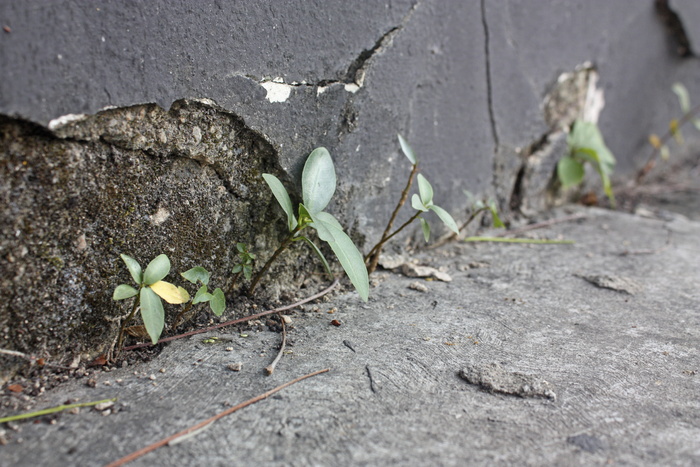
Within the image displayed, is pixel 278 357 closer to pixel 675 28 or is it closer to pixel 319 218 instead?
pixel 319 218

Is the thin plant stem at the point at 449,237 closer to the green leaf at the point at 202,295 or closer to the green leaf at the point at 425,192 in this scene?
the green leaf at the point at 425,192

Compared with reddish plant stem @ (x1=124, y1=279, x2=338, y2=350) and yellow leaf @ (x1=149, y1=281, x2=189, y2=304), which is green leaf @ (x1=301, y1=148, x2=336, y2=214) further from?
yellow leaf @ (x1=149, y1=281, x2=189, y2=304)

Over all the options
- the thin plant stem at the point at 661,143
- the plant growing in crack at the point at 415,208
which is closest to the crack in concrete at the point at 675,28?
the thin plant stem at the point at 661,143

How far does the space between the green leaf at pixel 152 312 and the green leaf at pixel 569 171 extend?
1807 mm

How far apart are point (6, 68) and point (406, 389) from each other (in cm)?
90

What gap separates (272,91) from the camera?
1.39 m

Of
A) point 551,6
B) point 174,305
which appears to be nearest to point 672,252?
point 551,6

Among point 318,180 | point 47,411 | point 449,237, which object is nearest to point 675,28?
point 449,237

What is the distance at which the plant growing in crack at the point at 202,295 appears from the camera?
1.25 metres

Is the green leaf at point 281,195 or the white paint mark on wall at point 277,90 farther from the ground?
the white paint mark on wall at point 277,90

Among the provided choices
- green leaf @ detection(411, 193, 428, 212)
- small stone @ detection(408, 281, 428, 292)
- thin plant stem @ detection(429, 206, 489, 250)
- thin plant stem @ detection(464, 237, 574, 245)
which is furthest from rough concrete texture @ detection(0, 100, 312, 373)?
thin plant stem @ detection(464, 237, 574, 245)

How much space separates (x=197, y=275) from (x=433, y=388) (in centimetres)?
54

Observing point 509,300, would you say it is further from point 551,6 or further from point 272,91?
point 551,6

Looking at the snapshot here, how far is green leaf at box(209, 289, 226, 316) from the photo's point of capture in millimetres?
1295
